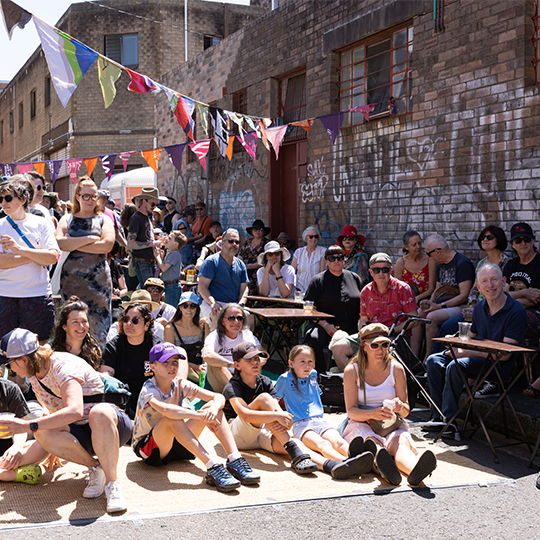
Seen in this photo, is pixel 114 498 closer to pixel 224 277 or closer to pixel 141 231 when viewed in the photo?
pixel 224 277

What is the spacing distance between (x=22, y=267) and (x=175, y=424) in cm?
180

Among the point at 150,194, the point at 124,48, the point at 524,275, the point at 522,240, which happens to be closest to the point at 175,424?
the point at 524,275

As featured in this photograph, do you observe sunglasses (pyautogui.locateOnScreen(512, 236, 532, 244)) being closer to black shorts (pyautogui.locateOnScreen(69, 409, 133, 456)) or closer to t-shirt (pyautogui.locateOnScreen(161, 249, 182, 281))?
black shorts (pyautogui.locateOnScreen(69, 409, 133, 456))

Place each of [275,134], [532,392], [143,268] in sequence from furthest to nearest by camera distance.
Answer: [275,134] < [143,268] < [532,392]

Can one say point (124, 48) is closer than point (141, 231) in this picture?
No

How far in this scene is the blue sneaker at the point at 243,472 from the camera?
4121mm

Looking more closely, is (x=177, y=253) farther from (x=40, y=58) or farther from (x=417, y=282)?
(x=40, y=58)

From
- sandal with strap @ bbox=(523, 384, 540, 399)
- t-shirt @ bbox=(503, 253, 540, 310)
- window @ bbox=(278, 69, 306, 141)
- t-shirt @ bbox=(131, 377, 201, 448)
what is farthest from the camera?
window @ bbox=(278, 69, 306, 141)

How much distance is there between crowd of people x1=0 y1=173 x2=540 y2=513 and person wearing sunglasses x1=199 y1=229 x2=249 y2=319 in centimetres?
2

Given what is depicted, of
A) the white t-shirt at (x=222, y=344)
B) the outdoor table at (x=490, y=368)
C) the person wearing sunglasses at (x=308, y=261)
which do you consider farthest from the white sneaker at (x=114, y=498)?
the person wearing sunglasses at (x=308, y=261)

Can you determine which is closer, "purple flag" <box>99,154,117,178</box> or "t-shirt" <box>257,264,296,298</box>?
"t-shirt" <box>257,264,296,298</box>

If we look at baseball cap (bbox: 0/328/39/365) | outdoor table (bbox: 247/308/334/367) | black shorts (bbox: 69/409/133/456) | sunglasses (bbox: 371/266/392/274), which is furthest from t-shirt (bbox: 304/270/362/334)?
baseball cap (bbox: 0/328/39/365)

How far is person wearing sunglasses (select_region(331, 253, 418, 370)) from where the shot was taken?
20.9 ft

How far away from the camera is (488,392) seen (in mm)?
5656
